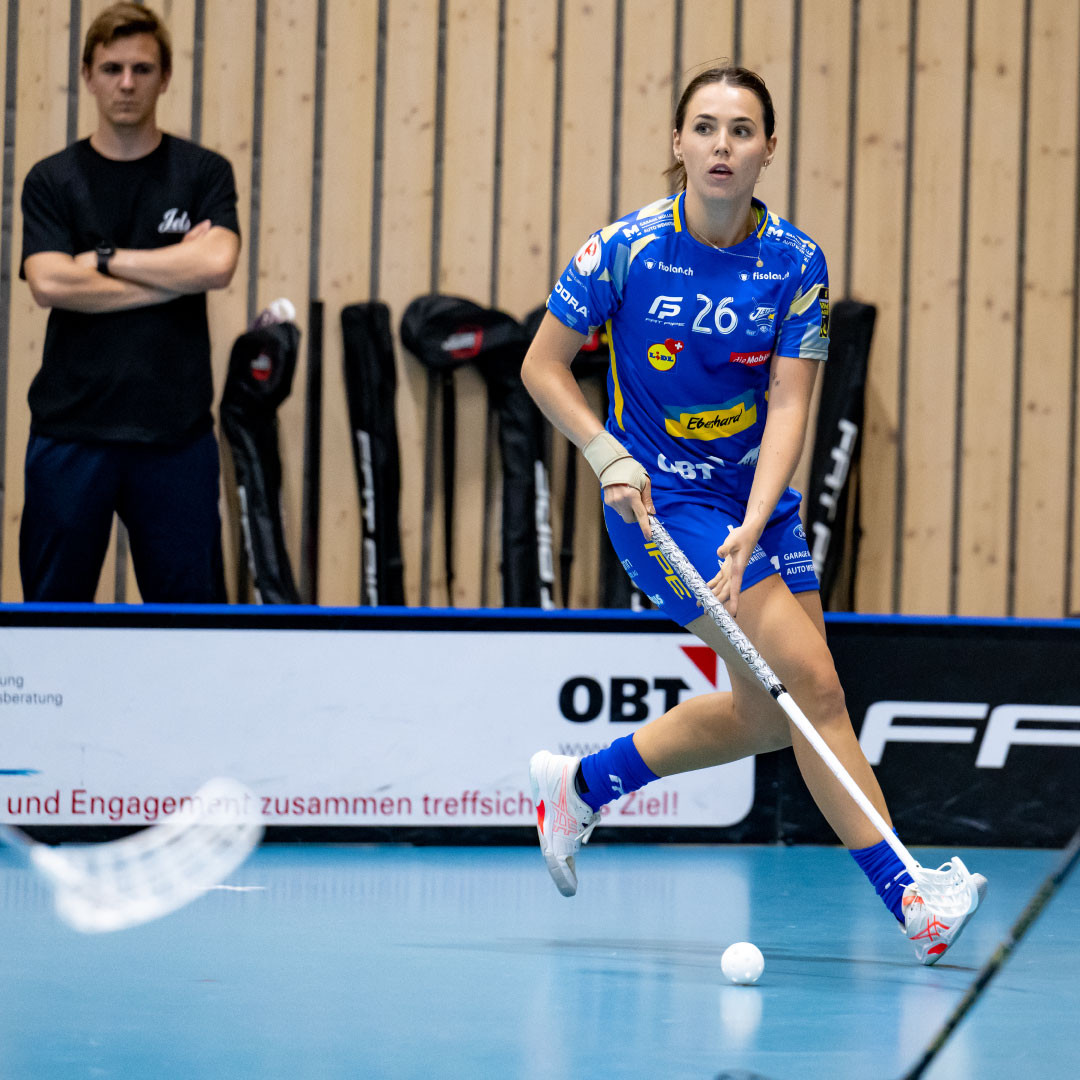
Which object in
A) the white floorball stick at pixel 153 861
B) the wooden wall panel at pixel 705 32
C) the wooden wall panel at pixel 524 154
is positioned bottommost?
the white floorball stick at pixel 153 861

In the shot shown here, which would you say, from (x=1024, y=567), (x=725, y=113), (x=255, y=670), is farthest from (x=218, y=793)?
(x=1024, y=567)

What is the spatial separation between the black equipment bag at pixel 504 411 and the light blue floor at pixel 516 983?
6.28ft

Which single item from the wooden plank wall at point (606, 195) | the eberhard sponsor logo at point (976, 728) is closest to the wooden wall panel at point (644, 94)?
the wooden plank wall at point (606, 195)

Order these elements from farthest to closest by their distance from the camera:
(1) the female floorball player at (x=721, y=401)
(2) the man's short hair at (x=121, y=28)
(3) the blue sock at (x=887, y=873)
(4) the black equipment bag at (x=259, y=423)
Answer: (4) the black equipment bag at (x=259, y=423)
(2) the man's short hair at (x=121, y=28)
(1) the female floorball player at (x=721, y=401)
(3) the blue sock at (x=887, y=873)

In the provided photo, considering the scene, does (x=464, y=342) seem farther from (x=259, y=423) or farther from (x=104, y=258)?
(x=104, y=258)

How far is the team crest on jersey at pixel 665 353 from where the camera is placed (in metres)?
3.46

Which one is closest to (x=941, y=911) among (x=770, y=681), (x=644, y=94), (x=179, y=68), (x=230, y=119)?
(x=770, y=681)

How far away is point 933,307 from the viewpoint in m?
6.49

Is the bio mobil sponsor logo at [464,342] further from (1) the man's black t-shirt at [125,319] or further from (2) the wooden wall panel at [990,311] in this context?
(2) the wooden wall panel at [990,311]

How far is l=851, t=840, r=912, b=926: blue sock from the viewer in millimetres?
3178

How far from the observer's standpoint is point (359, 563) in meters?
6.24

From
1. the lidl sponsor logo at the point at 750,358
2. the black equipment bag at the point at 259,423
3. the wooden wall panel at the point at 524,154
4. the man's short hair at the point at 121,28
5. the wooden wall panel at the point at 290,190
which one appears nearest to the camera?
the lidl sponsor logo at the point at 750,358

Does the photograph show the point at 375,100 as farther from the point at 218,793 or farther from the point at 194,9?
the point at 218,793

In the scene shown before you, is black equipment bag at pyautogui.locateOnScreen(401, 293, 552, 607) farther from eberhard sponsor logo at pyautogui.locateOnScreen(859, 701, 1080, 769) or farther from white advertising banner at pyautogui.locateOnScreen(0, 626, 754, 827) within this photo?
Result: eberhard sponsor logo at pyautogui.locateOnScreen(859, 701, 1080, 769)
